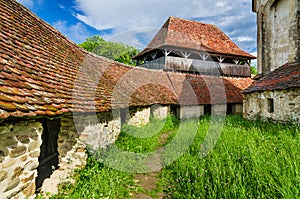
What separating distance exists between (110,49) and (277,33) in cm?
3278

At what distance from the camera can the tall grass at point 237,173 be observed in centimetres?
331

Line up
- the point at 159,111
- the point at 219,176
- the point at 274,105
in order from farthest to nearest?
1. the point at 159,111
2. the point at 274,105
3. the point at 219,176

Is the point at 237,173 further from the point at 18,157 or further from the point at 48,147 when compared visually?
the point at 48,147

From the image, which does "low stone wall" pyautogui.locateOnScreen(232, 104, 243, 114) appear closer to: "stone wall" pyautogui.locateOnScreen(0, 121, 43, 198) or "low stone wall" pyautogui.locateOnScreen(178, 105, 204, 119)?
"low stone wall" pyautogui.locateOnScreen(178, 105, 204, 119)

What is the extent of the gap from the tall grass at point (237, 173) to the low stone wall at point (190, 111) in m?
8.74

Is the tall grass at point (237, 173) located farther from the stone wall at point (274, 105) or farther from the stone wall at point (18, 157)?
the stone wall at point (274, 105)

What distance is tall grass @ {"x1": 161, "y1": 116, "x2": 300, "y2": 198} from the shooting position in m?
3.31

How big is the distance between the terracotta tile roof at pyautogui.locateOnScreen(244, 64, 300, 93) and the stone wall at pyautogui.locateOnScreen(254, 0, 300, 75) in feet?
2.48

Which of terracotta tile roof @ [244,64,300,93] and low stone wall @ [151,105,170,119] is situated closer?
terracotta tile roof @ [244,64,300,93]

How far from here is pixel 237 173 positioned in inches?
157

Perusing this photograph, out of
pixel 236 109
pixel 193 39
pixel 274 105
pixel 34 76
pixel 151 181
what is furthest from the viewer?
pixel 193 39

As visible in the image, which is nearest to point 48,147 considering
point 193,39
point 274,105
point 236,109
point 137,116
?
point 137,116

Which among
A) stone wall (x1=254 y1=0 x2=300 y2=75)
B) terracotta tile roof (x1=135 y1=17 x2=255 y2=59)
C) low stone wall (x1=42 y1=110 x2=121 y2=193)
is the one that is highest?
terracotta tile roof (x1=135 y1=17 x2=255 y2=59)

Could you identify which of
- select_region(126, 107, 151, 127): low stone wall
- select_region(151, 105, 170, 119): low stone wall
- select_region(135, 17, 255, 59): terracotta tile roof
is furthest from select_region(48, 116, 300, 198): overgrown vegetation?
select_region(135, 17, 255, 59): terracotta tile roof
